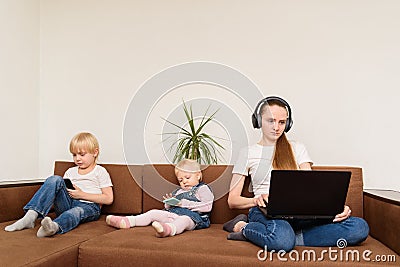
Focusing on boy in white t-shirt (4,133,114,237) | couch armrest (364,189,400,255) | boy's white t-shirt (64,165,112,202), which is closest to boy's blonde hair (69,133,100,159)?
boy in white t-shirt (4,133,114,237)

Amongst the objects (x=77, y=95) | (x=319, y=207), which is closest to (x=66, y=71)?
(x=77, y=95)

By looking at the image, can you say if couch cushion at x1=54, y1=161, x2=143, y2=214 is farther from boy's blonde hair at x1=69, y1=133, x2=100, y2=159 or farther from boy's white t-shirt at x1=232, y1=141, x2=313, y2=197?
Answer: boy's white t-shirt at x1=232, y1=141, x2=313, y2=197

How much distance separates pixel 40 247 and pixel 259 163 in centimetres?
122

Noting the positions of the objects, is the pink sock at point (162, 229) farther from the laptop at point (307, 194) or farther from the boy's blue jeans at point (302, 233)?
the laptop at point (307, 194)

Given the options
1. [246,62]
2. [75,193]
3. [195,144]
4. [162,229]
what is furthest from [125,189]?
[246,62]

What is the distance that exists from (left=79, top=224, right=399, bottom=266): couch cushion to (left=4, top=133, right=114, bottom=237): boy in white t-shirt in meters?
0.29

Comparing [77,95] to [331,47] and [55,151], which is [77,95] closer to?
[55,151]

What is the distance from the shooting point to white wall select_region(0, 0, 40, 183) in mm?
3465

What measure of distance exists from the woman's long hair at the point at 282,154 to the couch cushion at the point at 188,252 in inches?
19.9

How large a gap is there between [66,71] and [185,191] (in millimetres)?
1588

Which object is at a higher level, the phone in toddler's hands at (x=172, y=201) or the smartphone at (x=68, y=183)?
the smartphone at (x=68, y=183)

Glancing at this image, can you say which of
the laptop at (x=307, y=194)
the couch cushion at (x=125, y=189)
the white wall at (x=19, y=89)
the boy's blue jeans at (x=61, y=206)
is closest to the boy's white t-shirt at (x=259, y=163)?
the laptop at (x=307, y=194)

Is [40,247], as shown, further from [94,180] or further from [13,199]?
[94,180]
